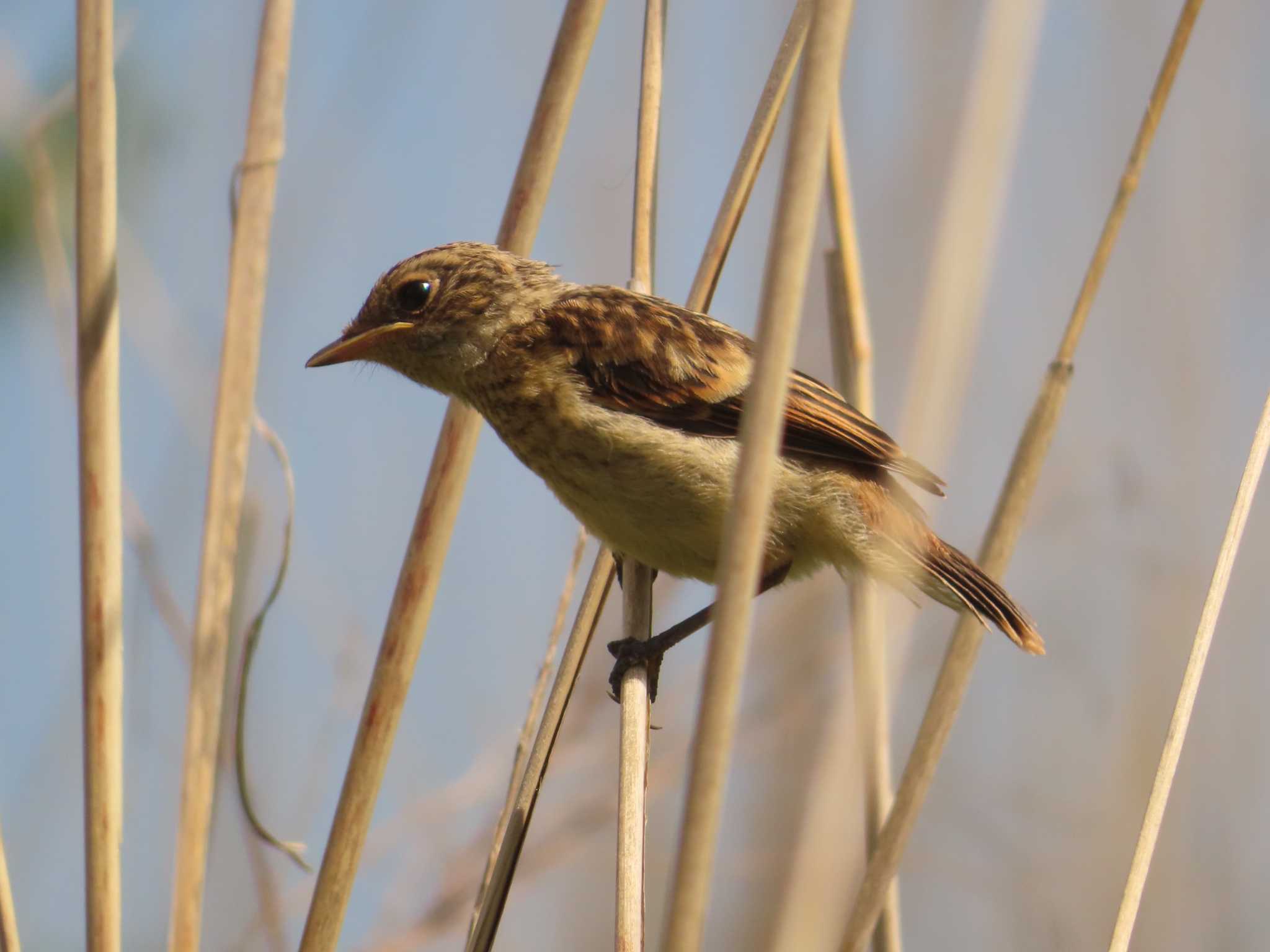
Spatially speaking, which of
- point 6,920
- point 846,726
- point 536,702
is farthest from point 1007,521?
point 6,920

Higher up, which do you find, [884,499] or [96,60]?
[96,60]

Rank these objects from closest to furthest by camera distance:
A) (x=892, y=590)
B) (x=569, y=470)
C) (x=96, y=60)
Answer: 1. (x=96, y=60)
2. (x=569, y=470)
3. (x=892, y=590)

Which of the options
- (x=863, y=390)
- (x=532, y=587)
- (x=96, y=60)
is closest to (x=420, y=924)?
(x=532, y=587)

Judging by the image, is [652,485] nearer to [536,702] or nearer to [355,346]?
[536,702]

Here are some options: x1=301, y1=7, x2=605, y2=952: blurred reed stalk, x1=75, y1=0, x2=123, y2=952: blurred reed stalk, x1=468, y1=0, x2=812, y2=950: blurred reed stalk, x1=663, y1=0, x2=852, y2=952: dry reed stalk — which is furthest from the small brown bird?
x1=663, y1=0, x2=852, y2=952: dry reed stalk

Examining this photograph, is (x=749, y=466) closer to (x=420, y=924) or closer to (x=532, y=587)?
(x=420, y=924)
